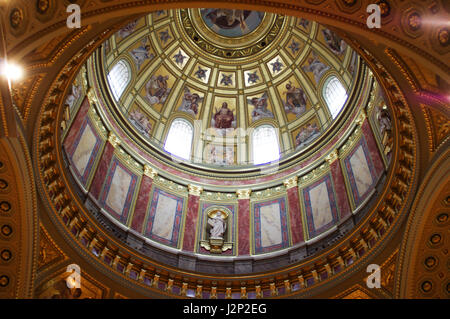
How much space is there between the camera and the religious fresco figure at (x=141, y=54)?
25.4 m

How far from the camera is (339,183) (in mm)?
20172

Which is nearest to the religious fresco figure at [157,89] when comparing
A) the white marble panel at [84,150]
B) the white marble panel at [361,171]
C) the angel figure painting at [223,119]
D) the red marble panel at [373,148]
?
the angel figure painting at [223,119]

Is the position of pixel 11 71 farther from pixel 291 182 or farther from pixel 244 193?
pixel 291 182

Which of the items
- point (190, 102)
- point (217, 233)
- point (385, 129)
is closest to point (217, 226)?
point (217, 233)

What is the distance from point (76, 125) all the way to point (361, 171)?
11.9 metres

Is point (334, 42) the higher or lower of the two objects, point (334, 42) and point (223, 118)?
the higher

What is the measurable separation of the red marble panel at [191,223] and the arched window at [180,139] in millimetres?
3336

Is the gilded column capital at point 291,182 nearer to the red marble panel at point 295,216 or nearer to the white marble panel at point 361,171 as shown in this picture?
the red marble panel at point 295,216

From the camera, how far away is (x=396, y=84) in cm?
1372

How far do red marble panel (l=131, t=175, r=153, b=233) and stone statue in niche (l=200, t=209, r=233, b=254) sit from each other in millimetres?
2945

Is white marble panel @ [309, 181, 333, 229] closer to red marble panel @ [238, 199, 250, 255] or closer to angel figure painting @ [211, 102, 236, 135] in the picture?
red marble panel @ [238, 199, 250, 255]
